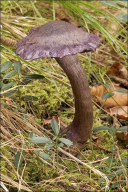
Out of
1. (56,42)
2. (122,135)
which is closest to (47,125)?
(122,135)

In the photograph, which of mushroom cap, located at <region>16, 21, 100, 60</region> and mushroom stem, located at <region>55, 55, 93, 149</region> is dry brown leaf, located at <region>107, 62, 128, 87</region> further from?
mushroom cap, located at <region>16, 21, 100, 60</region>

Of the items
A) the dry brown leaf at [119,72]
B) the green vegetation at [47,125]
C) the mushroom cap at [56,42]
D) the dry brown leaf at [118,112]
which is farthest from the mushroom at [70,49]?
the dry brown leaf at [119,72]

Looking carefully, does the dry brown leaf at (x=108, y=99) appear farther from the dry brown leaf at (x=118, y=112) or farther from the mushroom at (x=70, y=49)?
the mushroom at (x=70, y=49)

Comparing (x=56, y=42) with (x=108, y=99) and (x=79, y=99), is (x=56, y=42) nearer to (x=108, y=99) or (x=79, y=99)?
(x=79, y=99)

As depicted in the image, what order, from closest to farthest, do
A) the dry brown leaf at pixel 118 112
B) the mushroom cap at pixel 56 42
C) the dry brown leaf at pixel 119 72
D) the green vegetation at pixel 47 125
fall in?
the mushroom cap at pixel 56 42 → the green vegetation at pixel 47 125 → the dry brown leaf at pixel 118 112 → the dry brown leaf at pixel 119 72

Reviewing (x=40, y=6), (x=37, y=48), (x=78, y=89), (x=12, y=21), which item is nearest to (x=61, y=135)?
(x=78, y=89)

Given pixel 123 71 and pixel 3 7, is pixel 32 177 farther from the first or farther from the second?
pixel 3 7

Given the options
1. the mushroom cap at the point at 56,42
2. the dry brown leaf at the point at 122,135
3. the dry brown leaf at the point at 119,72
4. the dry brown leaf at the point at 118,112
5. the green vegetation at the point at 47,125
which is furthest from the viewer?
the dry brown leaf at the point at 119,72
